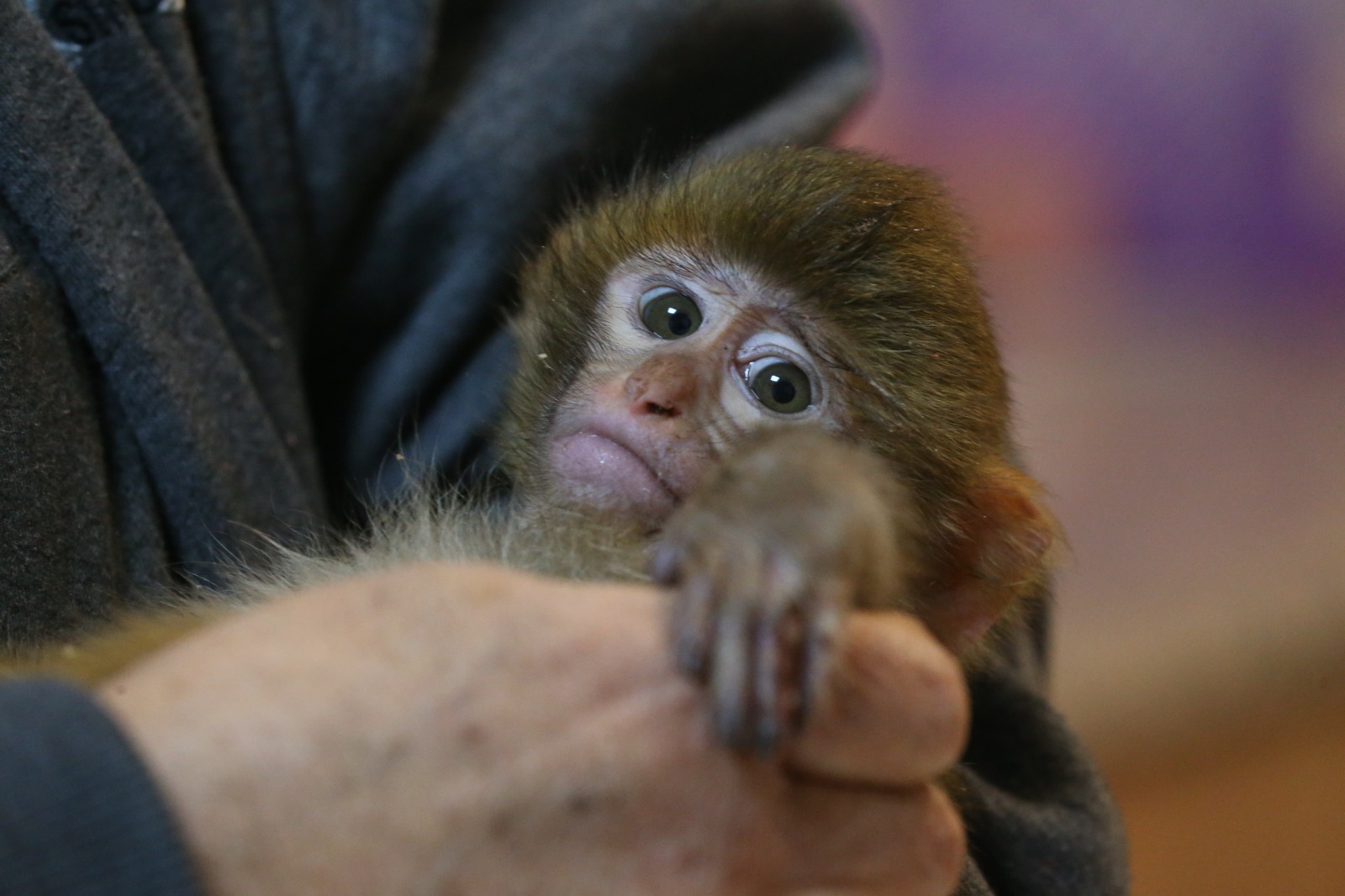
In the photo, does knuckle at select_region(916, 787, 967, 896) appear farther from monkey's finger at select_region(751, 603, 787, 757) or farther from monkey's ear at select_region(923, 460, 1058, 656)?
monkey's ear at select_region(923, 460, 1058, 656)

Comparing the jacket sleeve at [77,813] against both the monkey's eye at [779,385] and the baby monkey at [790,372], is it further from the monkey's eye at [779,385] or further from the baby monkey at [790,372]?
the monkey's eye at [779,385]

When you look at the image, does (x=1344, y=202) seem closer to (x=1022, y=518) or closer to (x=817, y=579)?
(x=1022, y=518)

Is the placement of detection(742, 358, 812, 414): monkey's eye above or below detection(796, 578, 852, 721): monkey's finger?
above

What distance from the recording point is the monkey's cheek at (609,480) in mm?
1313

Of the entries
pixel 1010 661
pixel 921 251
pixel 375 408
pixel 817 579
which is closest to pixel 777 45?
pixel 921 251

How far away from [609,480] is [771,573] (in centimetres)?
49

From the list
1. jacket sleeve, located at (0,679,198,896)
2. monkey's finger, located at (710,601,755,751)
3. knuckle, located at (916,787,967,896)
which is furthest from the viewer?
knuckle, located at (916,787,967,896)

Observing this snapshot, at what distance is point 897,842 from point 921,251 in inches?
28.8

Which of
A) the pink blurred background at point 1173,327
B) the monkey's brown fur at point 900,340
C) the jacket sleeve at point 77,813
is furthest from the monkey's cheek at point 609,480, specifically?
the pink blurred background at point 1173,327

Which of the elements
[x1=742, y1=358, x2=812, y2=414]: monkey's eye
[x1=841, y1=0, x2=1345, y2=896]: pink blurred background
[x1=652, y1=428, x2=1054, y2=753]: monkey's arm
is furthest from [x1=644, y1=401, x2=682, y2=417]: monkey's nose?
[x1=841, y1=0, x2=1345, y2=896]: pink blurred background

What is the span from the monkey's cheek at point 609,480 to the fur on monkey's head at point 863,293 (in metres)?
0.16

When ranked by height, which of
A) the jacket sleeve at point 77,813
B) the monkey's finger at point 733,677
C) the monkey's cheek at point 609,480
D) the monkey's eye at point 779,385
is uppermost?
the monkey's eye at point 779,385

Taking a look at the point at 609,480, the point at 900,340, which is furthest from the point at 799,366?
the point at 609,480

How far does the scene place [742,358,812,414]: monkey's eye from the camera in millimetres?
1398
